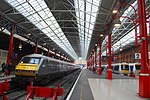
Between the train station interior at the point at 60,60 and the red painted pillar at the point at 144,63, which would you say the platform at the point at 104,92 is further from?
the red painted pillar at the point at 144,63

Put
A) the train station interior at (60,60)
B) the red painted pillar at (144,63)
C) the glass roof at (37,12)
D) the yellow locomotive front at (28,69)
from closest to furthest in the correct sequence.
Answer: the red painted pillar at (144,63), the train station interior at (60,60), the yellow locomotive front at (28,69), the glass roof at (37,12)

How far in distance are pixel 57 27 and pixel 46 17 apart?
6771 millimetres

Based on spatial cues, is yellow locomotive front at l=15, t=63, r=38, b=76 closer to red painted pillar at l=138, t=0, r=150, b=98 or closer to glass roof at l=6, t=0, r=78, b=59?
red painted pillar at l=138, t=0, r=150, b=98

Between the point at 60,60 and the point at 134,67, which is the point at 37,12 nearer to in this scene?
the point at 60,60

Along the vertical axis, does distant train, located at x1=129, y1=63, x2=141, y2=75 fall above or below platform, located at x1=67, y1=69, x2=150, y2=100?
above

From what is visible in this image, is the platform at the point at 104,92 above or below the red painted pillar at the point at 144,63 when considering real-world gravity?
below

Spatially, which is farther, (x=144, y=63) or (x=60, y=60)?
(x=60, y=60)

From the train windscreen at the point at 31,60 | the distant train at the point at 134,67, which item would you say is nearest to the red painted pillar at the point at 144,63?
the train windscreen at the point at 31,60

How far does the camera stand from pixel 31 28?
3334 cm

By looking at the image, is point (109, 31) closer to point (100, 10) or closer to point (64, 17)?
point (100, 10)

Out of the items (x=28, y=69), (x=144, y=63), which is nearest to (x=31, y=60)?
(x=28, y=69)

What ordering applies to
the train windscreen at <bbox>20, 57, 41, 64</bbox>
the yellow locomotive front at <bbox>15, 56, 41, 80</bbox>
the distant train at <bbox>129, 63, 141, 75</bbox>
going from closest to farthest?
1. the yellow locomotive front at <bbox>15, 56, 41, 80</bbox>
2. the train windscreen at <bbox>20, 57, 41, 64</bbox>
3. the distant train at <bbox>129, 63, 141, 75</bbox>

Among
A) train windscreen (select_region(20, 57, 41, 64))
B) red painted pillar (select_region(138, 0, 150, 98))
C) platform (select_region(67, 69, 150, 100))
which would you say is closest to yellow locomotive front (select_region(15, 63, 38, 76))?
train windscreen (select_region(20, 57, 41, 64))

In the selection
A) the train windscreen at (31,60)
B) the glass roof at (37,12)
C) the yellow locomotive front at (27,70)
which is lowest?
the yellow locomotive front at (27,70)
